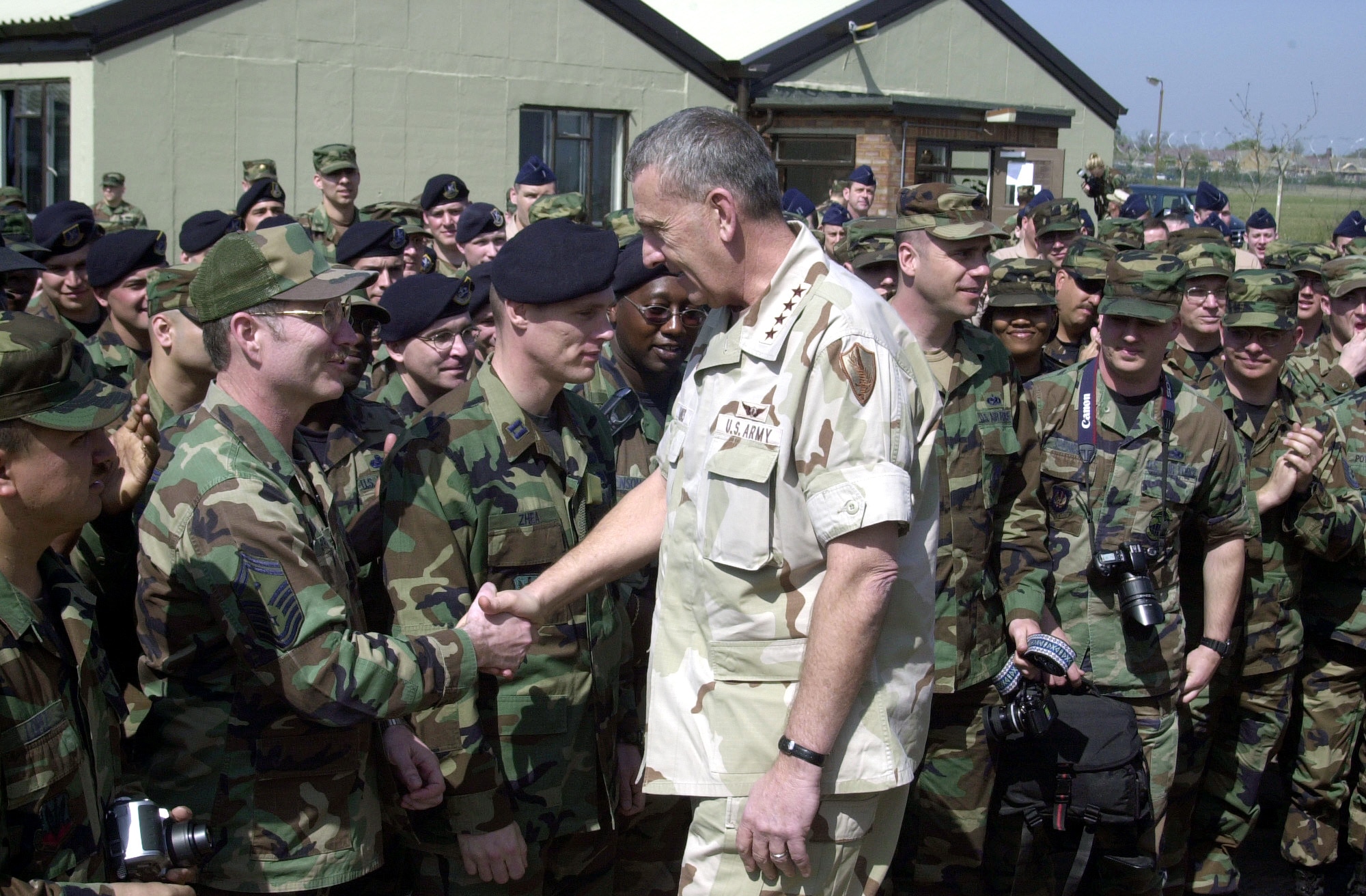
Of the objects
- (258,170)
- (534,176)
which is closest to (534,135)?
(258,170)

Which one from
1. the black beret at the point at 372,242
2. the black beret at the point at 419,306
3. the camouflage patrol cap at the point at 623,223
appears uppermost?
the camouflage patrol cap at the point at 623,223

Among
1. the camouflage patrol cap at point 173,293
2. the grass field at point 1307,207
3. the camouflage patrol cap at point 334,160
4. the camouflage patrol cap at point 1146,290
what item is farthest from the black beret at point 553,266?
the grass field at point 1307,207

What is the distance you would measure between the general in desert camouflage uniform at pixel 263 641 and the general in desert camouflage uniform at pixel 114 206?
8.43 meters

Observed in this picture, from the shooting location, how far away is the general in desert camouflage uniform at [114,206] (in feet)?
35.6

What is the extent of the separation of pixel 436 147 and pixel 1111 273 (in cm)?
1135

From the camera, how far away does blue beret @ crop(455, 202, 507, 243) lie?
8.23 meters

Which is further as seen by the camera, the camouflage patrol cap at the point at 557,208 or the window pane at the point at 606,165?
the window pane at the point at 606,165

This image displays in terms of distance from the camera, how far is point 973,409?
4.30 metres

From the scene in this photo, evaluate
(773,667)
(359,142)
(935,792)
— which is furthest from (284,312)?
(359,142)

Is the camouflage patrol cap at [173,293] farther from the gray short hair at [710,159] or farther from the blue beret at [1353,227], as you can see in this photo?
the blue beret at [1353,227]

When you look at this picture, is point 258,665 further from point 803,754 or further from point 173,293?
point 173,293

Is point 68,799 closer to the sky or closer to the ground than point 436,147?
closer to the ground

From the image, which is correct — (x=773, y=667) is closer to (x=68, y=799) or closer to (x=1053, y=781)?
(x=68, y=799)

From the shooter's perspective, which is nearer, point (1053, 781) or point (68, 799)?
point (68, 799)
